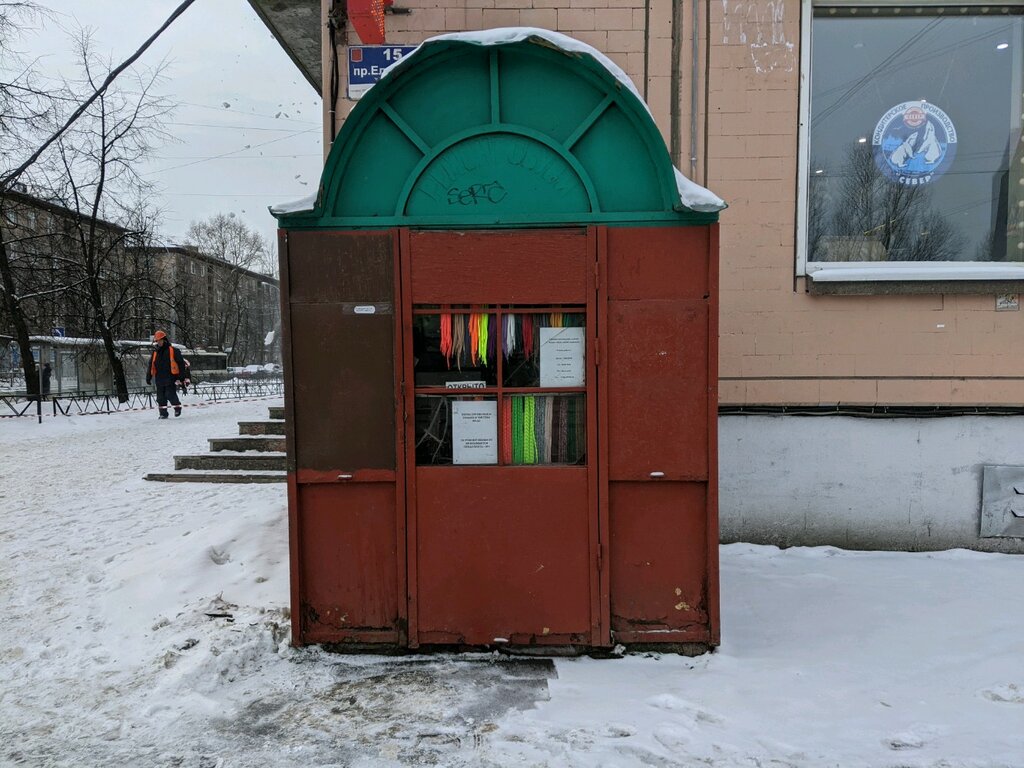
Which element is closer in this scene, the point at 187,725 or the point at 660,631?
the point at 187,725

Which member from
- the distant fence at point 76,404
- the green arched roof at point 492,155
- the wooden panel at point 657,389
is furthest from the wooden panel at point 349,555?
the distant fence at point 76,404

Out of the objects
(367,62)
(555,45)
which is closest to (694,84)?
(555,45)

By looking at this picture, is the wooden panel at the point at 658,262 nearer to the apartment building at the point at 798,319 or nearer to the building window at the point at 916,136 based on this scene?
the apartment building at the point at 798,319

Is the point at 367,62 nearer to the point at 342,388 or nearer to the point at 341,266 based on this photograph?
the point at 341,266

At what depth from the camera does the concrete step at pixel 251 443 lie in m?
7.77

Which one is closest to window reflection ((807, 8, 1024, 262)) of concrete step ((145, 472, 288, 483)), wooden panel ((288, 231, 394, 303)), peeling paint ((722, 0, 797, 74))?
peeling paint ((722, 0, 797, 74))

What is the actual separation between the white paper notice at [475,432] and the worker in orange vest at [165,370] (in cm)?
1248

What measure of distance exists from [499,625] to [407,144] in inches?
101

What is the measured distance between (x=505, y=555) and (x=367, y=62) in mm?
3951

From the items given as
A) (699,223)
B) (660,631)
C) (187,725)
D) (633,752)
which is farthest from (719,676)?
(187,725)

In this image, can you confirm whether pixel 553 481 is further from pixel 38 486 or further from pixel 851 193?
pixel 38 486

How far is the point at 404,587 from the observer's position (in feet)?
10.5

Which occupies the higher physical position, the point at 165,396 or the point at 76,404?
the point at 165,396

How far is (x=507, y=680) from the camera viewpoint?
119 inches
